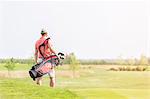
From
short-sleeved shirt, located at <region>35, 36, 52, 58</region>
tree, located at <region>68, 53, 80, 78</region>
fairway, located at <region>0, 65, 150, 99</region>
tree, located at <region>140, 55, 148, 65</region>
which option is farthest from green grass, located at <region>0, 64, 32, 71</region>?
tree, located at <region>140, 55, 148, 65</region>

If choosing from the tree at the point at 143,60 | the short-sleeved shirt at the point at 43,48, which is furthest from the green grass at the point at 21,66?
the tree at the point at 143,60

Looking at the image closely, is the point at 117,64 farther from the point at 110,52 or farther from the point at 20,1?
the point at 20,1

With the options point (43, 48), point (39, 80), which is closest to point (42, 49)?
point (43, 48)

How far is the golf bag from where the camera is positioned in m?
5.65

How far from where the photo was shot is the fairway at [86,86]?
220 inches

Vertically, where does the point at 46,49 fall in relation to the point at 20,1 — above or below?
below

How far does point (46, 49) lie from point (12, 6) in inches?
15.5

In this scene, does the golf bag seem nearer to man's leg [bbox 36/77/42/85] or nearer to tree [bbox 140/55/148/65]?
man's leg [bbox 36/77/42/85]

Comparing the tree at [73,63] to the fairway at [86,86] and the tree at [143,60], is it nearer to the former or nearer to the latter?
the fairway at [86,86]

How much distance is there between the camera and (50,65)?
567 centimetres

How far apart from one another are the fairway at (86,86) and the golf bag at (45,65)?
50mm

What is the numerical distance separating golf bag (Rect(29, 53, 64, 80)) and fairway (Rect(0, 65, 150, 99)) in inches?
2.0

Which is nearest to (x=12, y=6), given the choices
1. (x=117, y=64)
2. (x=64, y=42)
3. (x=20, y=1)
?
(x=20, y=1)

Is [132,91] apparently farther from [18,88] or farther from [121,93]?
[18,88]
